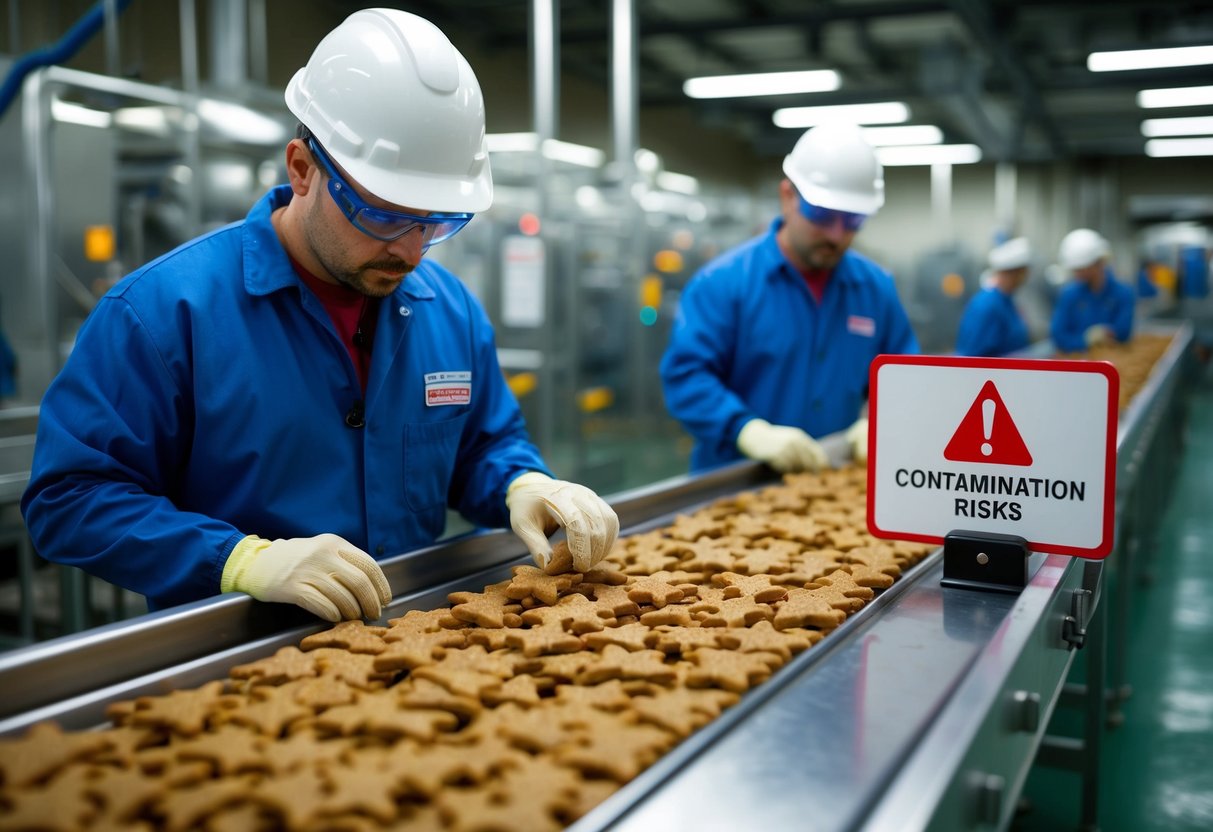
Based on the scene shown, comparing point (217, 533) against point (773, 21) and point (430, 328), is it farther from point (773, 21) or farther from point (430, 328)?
point (773, 21)

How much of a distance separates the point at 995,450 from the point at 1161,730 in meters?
2.31

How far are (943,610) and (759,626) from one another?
0.30 metres

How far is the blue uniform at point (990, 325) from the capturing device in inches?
266

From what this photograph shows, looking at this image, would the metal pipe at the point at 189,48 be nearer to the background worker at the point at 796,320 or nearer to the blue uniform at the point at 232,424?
the background worker at the point at 796,320

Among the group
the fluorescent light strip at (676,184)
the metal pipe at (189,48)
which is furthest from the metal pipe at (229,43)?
the fluorescent light strip at (676,184)

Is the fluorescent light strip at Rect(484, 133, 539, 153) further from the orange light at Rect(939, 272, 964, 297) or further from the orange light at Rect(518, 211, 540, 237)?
the orange light at Rect(939, 272, 964, 297)

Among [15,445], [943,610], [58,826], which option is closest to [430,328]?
[943,610]

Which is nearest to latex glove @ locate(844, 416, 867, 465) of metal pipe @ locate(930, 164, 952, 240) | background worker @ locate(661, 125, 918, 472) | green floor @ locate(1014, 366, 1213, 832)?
background worker @ locate(661, 125, 918, 472)

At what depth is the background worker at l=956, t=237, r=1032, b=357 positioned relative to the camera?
6773 millimetres

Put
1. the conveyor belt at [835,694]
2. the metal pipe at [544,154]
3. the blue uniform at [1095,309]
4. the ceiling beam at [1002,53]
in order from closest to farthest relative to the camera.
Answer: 1. the conveyor belt at [835,694]
2. the metal pipe at [544,154]
3. the ceiling beam at [1002,53]
4. the blue uniform at [1095,309]

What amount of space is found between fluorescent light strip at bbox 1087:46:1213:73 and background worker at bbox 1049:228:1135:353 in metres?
1.77

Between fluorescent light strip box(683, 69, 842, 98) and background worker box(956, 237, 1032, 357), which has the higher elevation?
fluorescent light strip box(683, 69, 842, 98)

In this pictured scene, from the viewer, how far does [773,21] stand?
8.55 m

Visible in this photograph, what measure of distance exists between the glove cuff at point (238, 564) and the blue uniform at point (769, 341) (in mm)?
1767
